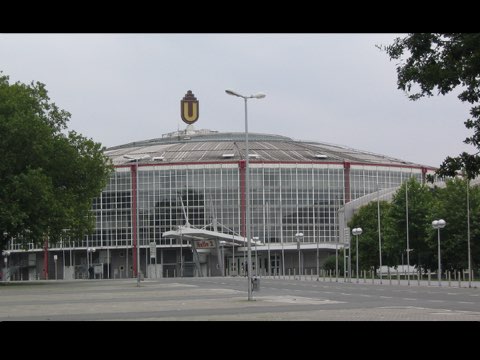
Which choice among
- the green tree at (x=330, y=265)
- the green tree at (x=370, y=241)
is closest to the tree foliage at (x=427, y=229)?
the green tree at (x=370, y=241)

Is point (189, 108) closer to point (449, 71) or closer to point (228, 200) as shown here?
point (228, 200)

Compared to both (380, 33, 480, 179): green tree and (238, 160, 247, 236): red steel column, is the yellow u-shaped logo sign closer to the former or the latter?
(238, 160, 247, 236): red steel column

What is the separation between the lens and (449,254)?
231 ft

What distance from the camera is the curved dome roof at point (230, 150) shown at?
431 feet

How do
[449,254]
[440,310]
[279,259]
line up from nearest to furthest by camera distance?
[440,310], [449,254], [279,259]

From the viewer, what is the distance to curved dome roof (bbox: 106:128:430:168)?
431 ft

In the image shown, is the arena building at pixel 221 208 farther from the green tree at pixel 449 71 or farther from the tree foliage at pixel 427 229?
the green tree at pixel 449 71

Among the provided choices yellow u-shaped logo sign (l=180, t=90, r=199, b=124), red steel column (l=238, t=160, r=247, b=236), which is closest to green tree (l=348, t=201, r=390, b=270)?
red steel column (l=238, t=160, r=247, b=236)

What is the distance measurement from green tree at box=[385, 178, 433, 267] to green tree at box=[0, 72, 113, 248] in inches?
1038
